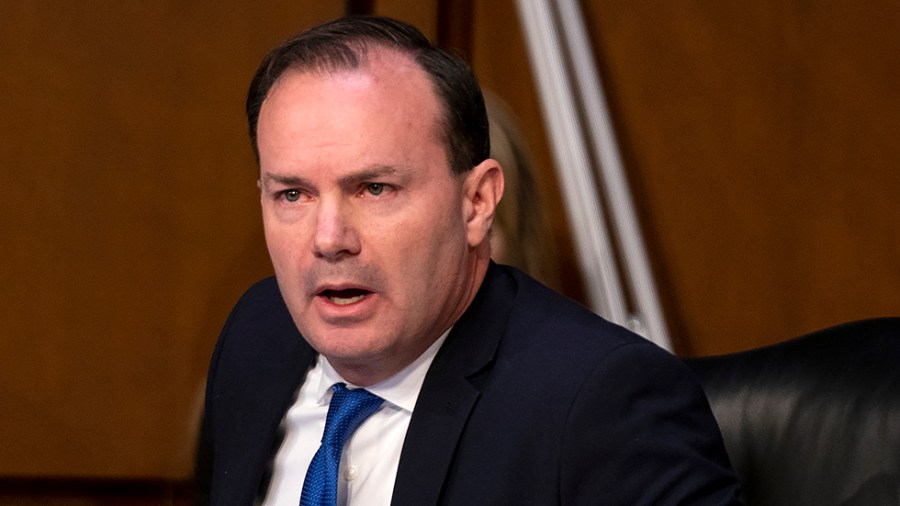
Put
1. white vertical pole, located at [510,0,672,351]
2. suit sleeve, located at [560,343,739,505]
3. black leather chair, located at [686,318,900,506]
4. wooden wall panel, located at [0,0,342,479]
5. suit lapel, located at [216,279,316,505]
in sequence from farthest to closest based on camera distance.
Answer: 1. wooden wall panel, located at [0,0,342,479]
2. white vertical pole, located at [510,0,672,351]
3. suit lapel, located at [216,279,316,505]
4. black leather chair, located at [686,318,900,506]
5. suit sleeve, located at [560,343,739,505]

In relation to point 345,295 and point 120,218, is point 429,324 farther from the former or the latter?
point 120,218

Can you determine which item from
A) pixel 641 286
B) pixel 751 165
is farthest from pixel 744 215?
pixel 641 286

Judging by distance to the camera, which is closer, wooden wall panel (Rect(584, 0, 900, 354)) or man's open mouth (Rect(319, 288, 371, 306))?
man's open mouth (Rect(319, 288, 371, 306))

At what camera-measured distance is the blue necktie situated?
138cm

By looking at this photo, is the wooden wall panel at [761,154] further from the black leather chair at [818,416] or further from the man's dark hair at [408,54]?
the man's dark hair at [408,54]

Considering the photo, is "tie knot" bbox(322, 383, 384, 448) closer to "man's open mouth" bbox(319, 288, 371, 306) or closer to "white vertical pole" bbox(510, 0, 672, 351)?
"man's open mouth" bbox(319, 288, 371, 306)

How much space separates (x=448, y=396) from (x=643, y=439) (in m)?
0.25

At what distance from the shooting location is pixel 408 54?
1314mm

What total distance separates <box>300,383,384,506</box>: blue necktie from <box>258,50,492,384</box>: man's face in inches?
4.3

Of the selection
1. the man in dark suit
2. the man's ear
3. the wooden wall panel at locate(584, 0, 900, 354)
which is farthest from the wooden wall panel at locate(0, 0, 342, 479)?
the man's ear

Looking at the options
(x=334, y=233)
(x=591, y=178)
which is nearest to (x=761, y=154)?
(x=591, y=178)

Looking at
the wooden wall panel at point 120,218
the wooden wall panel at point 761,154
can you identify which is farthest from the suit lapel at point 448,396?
the wooden wall panel at point 120,218

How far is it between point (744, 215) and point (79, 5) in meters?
1.31

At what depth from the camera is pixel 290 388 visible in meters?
1.56
